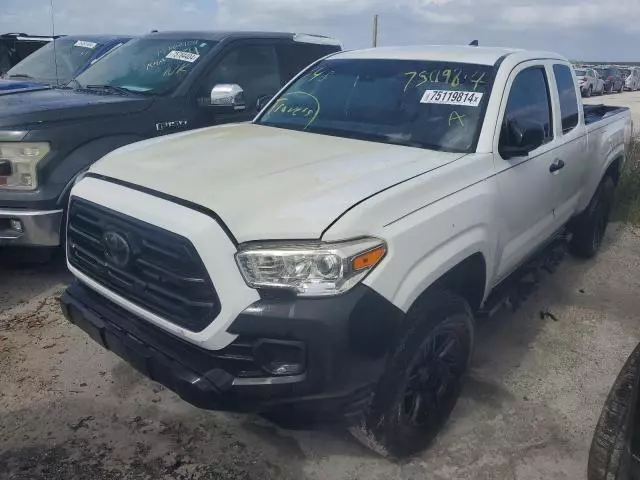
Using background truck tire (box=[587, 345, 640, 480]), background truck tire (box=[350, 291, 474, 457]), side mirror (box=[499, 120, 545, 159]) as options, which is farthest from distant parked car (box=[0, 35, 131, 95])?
background truck tire (box=[587, 345, 640, 480])

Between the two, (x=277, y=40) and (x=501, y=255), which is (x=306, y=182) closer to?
Answer: (x=501, y=255)

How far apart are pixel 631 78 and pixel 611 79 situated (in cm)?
453

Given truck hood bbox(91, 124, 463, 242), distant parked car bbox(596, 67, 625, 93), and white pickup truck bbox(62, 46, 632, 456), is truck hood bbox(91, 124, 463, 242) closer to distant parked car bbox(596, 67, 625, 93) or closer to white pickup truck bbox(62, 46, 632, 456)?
white pickup truck bbox(62, 46, 632, 456)

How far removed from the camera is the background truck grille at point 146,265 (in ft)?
7.18

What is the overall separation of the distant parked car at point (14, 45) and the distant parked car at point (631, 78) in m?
34.7

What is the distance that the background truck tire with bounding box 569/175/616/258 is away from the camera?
5142 mm

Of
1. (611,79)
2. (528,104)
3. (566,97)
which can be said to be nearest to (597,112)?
(566,97)

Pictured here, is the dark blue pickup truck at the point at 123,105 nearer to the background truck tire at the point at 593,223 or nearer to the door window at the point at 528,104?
the door window at the point at 528,104

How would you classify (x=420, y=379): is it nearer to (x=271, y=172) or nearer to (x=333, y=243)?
(x=333, y=243)

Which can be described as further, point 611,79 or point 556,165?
point 611,79

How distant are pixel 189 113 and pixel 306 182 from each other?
2748 mm

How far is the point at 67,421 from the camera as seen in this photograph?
115 inches

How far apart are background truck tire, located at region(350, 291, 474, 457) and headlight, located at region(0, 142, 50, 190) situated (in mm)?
2866

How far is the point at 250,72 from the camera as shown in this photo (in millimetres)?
5543
